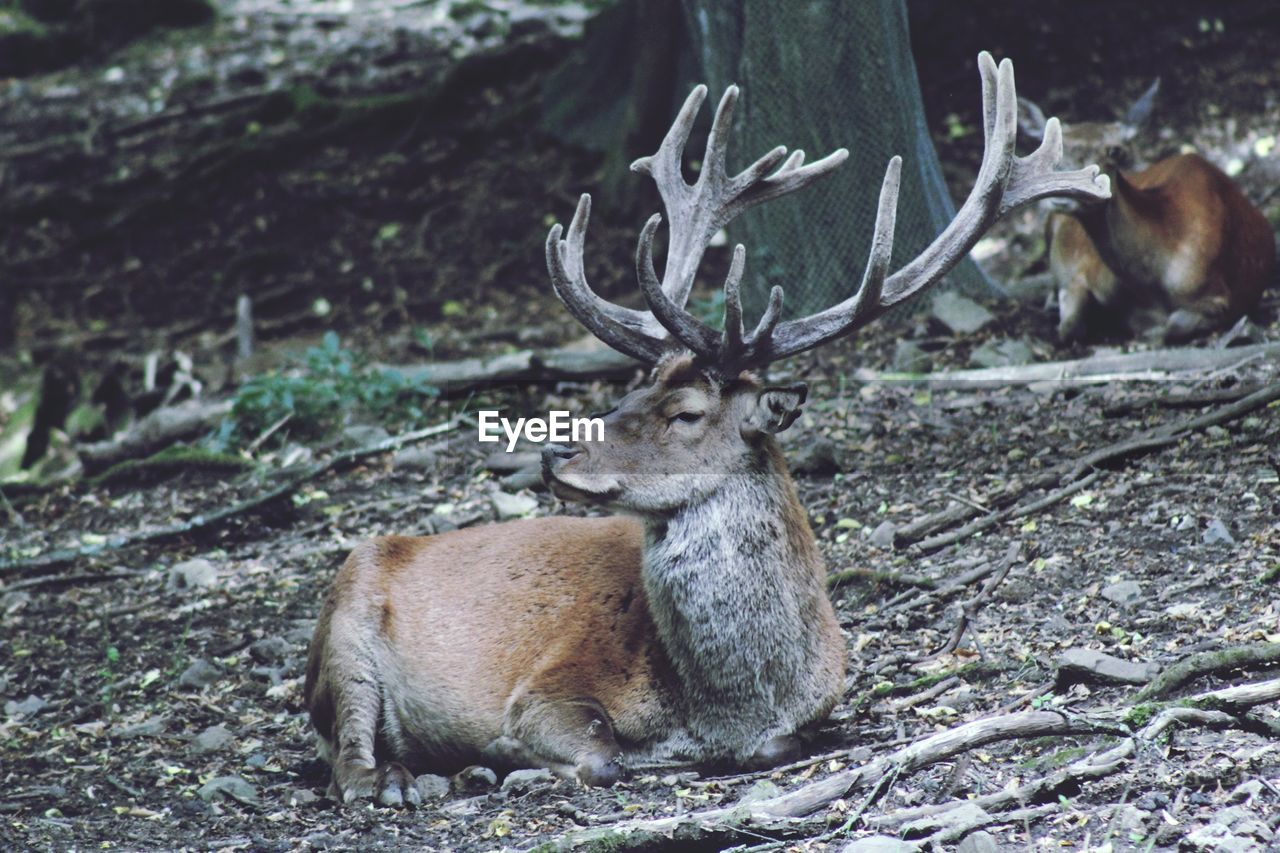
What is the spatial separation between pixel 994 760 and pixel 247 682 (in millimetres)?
3234

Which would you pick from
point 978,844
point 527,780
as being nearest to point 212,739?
point 527,780

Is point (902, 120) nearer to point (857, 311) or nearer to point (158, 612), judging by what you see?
point (857, 311)

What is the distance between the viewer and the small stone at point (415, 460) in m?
8.14

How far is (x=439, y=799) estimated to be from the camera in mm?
5043

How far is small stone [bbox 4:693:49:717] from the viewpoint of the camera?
20.0 feet

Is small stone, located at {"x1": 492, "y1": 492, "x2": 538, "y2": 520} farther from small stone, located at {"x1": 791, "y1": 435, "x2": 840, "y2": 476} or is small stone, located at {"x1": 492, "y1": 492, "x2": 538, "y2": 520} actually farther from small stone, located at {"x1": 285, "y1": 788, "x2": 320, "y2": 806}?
small stone, located at {"x1": 285, "y1": 788, "x2": 320, "y2": 806}

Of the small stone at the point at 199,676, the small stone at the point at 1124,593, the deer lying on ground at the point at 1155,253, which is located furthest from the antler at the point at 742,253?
the deer lying on ground at the point at 1155,253

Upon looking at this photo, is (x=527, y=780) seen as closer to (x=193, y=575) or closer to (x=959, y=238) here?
(x=959, y=238)

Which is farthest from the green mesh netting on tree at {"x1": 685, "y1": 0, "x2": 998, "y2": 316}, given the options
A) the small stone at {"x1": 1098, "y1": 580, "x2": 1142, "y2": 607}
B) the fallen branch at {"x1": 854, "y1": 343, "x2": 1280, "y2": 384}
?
the small stone at {"x1": 1098, "y1": 580, "x2": 1142, "y2": 607}

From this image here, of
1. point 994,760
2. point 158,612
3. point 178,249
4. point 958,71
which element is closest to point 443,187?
point 178,249

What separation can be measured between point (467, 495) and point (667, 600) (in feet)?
9.40

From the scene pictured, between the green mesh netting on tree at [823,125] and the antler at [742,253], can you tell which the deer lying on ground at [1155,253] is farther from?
the antler at [742,253]

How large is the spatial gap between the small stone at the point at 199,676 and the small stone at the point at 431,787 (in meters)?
1.34

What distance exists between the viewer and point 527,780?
4.93 m
